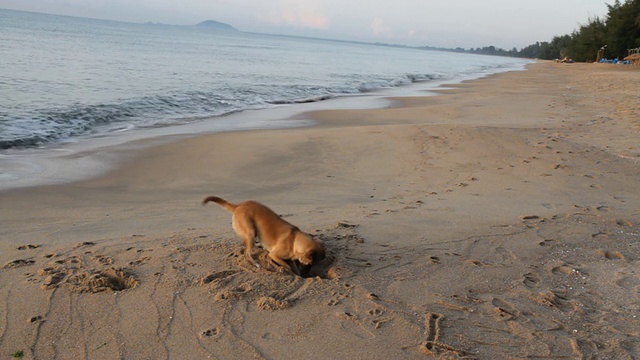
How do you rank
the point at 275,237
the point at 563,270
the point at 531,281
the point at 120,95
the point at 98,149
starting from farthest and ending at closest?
the point at 120,95
the point at 98,149
the point at 563,270
the point at 275,237
the point at 531,281

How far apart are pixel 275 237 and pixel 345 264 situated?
2.16ft

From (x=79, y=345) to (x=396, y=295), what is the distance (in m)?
2.24

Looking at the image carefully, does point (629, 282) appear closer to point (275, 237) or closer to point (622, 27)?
point (275, 237)

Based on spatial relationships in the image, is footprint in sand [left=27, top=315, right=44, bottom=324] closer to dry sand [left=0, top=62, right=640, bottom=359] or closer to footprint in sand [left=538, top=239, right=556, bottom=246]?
dry sand [left=0, top=62, right=640, bottom=359]

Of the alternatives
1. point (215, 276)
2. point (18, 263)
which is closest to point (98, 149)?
point (18, 263)

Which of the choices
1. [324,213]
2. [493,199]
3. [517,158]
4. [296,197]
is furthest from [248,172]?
[517,158]

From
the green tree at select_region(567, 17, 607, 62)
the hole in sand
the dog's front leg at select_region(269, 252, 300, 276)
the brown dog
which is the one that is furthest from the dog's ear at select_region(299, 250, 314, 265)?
the green tree at select_region(567, 17, 607, 62)

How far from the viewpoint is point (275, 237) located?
424 cm

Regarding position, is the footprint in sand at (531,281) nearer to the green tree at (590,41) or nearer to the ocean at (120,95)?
the ocean at (120,95)

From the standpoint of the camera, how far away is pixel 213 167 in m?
8.90

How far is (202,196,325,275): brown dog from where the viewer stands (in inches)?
161

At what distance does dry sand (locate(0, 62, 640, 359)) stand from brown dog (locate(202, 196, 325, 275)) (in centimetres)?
15

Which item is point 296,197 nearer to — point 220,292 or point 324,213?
point 324,213

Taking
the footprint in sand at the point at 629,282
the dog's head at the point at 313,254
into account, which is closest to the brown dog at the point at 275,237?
the dog's head at the point at 313,254
